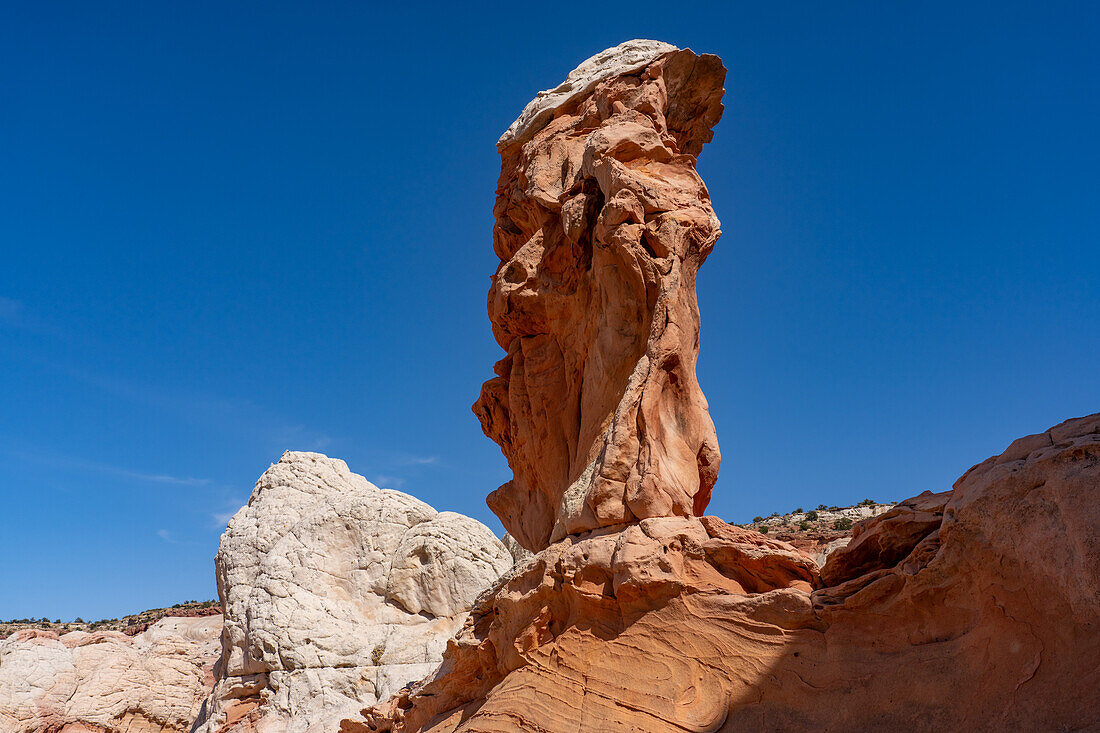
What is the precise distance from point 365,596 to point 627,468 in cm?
1065

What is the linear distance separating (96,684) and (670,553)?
1912 cm

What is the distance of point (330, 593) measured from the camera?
1823 centimetres

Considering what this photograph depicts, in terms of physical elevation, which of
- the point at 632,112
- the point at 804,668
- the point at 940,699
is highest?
the point at 632,112

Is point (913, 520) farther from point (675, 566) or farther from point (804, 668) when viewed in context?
point (675, 566)

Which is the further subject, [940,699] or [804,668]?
[804,668]

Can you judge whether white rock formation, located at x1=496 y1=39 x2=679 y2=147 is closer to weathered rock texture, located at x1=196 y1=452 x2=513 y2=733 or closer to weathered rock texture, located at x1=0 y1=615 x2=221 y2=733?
weathered rock texture, located at x1=196 y1=452 x2=513 y2=733

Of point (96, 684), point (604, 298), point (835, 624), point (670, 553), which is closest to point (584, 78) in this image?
point (604, 298)

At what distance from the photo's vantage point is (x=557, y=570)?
9352 mm

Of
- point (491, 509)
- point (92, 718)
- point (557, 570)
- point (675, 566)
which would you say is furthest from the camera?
point (92, 718)

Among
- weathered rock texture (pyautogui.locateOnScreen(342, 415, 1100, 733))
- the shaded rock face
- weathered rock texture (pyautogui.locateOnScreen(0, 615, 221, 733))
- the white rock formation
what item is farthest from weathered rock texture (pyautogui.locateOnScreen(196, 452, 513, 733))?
the white rock formation

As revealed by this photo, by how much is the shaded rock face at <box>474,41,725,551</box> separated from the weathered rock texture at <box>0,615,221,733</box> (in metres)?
13.0

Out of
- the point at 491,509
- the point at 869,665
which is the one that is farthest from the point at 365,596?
the point at 869,665

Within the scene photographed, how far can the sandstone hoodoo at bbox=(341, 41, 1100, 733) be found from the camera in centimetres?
650

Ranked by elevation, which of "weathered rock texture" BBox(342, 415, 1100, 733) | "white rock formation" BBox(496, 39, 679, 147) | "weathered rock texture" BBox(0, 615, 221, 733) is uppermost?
"white rock formation" BBox(496, 39, 679, 147)
